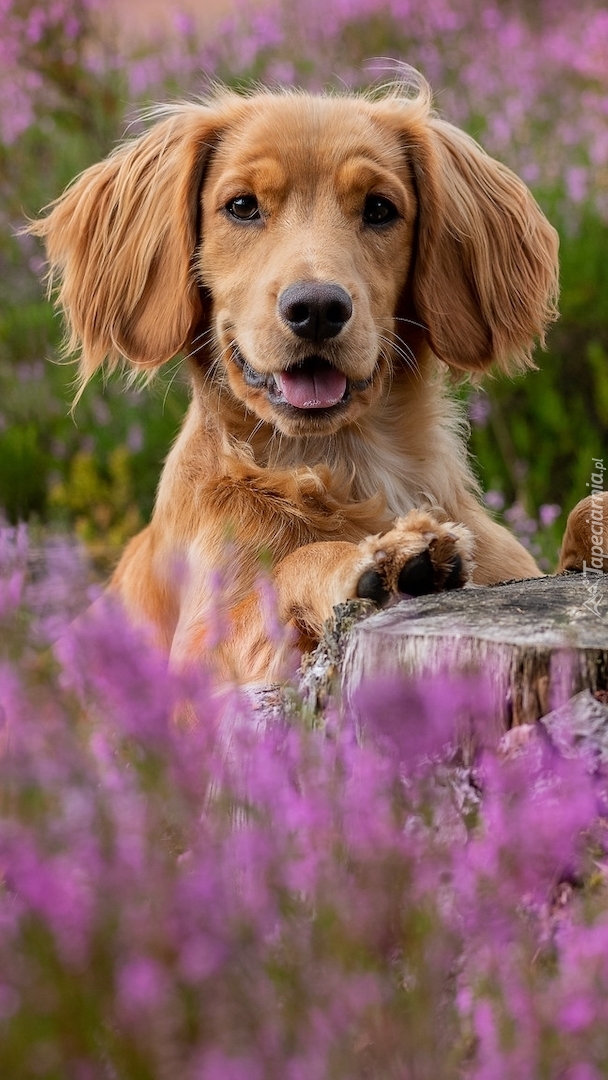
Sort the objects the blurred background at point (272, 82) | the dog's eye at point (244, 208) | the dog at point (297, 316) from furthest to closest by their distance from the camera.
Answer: the blurred background at point (272, 82)
the dog's eye at point (244, 208)
the dog at point (297, 316)

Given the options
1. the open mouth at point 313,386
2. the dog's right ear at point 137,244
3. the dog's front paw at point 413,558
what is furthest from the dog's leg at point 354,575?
the dog's right ear at point 137,244

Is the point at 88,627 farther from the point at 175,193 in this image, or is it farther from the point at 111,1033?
the point at 175,193

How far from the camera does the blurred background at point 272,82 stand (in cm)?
507

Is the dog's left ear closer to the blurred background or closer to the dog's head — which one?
the dog's head

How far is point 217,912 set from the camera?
3.54 ft

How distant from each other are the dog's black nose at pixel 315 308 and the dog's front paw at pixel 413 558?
0.47 metres

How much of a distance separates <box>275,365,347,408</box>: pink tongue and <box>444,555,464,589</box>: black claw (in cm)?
56

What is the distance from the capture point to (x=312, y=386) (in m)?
2.69

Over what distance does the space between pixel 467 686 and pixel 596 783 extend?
1.37ft

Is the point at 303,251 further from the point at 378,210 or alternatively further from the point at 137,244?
the point at 137,244

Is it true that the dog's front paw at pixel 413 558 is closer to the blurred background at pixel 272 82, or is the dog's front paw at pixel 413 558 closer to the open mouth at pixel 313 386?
the open mouth at pixel 313 386

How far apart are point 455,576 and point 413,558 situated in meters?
0.12

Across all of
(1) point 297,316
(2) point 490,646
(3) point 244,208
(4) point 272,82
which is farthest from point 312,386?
(4) point 272,82

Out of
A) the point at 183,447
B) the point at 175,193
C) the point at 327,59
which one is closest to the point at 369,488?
the point at 183,447
